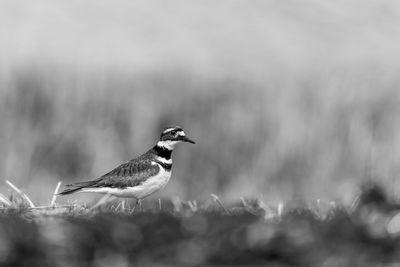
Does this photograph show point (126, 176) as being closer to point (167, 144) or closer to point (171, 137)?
point (167, 144)

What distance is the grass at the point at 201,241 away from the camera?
2324 mm

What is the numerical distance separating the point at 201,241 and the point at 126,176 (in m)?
5.68

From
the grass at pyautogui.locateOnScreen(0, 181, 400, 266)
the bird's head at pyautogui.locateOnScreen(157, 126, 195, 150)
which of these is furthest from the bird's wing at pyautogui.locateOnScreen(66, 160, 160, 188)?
the grass at pyautogui.locateOnScreen(0, 181, 400, 266)

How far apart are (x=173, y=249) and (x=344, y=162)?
878cm

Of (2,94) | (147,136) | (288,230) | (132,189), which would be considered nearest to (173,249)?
(288,230)

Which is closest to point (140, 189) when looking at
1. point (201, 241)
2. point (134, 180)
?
point (134, 180)

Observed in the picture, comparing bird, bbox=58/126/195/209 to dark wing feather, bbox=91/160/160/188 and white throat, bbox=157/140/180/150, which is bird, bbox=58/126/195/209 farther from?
white throat, bbox=157/140/180/150

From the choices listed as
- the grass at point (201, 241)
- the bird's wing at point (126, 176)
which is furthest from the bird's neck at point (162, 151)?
the grass at point (201, 241)

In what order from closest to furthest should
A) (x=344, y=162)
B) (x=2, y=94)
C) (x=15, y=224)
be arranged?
(x=15, y=224)
(x=2, y=94)
(x=344, y=162)

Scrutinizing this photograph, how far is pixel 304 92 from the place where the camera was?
37.8ft

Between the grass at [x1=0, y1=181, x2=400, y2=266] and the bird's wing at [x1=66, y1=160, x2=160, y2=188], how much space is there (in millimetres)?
5367

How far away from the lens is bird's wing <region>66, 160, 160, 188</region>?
8.09 metres

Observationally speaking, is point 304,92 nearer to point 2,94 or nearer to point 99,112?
point 99,112

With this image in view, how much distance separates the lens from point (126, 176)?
26.6 feet
